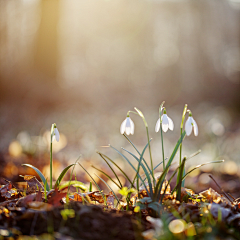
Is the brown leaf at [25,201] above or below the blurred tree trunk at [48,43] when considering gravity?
below

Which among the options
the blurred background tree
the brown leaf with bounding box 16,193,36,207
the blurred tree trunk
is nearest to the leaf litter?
the brown leaf with bounding box 16,193,36,207

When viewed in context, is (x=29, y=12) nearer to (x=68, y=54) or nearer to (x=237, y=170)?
(x=68, y=54)

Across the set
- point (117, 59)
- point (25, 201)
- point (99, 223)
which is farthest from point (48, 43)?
point (99, 223)

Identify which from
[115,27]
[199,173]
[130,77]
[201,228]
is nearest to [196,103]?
[130,77]

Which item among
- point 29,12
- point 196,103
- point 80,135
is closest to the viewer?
point 80,135

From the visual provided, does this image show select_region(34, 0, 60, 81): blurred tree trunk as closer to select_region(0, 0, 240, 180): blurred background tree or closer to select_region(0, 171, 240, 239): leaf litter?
select_region(0, 0, 240, 180): blurred background tree

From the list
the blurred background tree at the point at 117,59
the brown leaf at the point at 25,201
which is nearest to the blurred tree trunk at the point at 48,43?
the blurred background tree at the point at 117,59

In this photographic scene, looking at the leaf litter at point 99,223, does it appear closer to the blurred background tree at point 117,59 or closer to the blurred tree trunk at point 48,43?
the blurred background tree at point 117,59

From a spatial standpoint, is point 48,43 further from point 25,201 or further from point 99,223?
point 99,223
